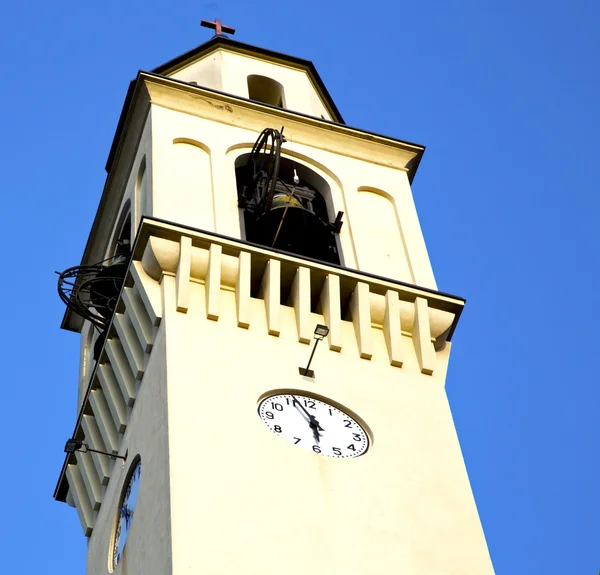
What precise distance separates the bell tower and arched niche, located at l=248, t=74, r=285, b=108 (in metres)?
1.42

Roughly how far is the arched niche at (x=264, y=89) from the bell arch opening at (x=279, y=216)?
3.86 m

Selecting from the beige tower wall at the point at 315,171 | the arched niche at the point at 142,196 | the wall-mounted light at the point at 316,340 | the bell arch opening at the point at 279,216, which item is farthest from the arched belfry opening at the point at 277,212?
the wall-mounted light at the point at 316,340

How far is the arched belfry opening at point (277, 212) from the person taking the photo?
2273 cm

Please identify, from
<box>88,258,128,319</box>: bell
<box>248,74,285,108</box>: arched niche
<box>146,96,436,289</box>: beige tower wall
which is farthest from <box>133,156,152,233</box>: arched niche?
<box>248,74,285,108</box>: arched niche

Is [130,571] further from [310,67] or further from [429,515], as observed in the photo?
[310,67]

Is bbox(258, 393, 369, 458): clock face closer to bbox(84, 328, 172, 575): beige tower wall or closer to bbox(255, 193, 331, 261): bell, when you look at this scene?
bbox(84, 328, 172, 575): beige tower wall

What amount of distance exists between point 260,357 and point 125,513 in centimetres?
248

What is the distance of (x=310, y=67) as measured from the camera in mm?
28891

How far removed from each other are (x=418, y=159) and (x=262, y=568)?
1045cm

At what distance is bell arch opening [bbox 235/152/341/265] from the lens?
22.7 meters

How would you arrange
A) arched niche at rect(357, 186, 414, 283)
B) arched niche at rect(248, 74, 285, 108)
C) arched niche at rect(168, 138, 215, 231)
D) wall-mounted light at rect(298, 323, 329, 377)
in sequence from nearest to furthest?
wall-mounted light at rect(298, 323, 329, 377), arched niche at rect(168, 138, 215, 231), arched niche at rect(357, 186, 414, 283), arched niche at rect(248, 74, 285, 108)

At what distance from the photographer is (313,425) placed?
773 inches

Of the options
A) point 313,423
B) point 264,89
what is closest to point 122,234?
point 264,89

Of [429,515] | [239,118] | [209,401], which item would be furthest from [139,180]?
[429,515]
